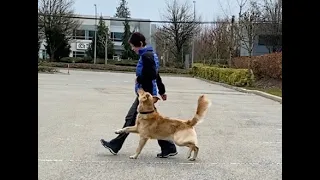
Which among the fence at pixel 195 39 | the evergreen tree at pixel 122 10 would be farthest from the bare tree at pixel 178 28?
the evergreen tree at pixel 122 10

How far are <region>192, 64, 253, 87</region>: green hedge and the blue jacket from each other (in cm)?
1954

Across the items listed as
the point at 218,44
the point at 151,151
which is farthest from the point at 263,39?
the point at 151,151

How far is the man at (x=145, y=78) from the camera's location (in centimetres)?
588

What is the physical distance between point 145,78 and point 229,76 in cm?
2242

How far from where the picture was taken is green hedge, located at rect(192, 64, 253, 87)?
2514cm

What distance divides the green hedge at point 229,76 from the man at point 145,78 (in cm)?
→ 1927

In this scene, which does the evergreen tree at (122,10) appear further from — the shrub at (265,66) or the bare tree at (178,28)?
the shrub at (265,66)

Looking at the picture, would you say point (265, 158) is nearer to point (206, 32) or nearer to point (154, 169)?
point (154, 169)

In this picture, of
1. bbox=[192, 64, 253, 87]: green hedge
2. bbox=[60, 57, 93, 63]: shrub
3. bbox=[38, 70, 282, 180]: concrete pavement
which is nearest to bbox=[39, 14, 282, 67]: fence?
bbox=[192, 64, 253, 87]: green hedge

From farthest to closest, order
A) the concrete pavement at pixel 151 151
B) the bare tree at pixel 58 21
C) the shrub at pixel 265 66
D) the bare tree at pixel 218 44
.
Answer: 1. the bare tree at pixel 58 21
2. the bare tree at pixel 218 44
3. the shrub at pixel 265 66
4. the concrete pavement at pixel 151 151

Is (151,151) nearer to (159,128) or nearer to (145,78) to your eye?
(159,128)

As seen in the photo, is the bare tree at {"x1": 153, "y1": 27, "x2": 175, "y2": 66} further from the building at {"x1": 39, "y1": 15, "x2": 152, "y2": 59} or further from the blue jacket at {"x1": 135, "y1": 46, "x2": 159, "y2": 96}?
the blue jacket at {"x1": 135, "y1": 46, "x2": 159, "y2": 96}
